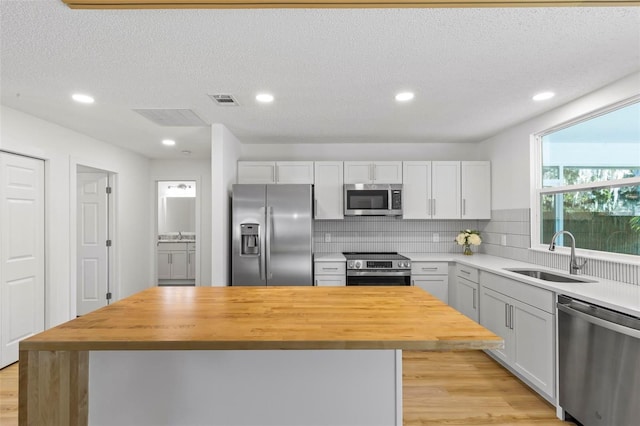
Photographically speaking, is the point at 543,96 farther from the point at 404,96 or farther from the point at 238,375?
the point at 238,375

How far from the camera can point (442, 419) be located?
7.58 ft

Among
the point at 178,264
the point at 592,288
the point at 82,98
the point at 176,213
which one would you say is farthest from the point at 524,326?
the point at 176,213

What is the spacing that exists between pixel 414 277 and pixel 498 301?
1.07m

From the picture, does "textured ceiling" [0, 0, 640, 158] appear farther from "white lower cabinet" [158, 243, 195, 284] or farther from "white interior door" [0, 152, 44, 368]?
"white lower cabinet" [158, 243, 195, 284]

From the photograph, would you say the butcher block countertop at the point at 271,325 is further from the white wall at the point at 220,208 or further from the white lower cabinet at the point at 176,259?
the white lower cabinet at the point at 176,259

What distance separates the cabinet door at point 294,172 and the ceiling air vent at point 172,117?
1041 mm

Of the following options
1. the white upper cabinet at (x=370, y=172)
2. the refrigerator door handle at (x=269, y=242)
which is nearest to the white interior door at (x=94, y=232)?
the refrigerator door handle at (x=269, y=242)

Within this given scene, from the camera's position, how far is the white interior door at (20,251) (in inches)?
121

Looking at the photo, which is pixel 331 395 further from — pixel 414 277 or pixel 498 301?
pixel 414 277

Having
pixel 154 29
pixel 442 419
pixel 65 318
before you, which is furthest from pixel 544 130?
pixel 65 318

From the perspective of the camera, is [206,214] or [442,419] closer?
[442,419]

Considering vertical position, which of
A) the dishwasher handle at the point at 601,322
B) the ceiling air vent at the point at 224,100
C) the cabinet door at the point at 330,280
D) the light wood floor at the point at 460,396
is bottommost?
the light wood floor at the point at 460,396

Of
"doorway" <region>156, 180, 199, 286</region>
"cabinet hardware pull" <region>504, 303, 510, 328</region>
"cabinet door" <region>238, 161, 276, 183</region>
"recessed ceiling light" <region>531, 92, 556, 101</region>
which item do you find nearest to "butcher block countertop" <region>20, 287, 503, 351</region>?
"cabinet hardware pull" <region>504, 303, 510, 328</region>

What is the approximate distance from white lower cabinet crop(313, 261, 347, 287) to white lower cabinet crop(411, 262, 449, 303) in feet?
2.65
